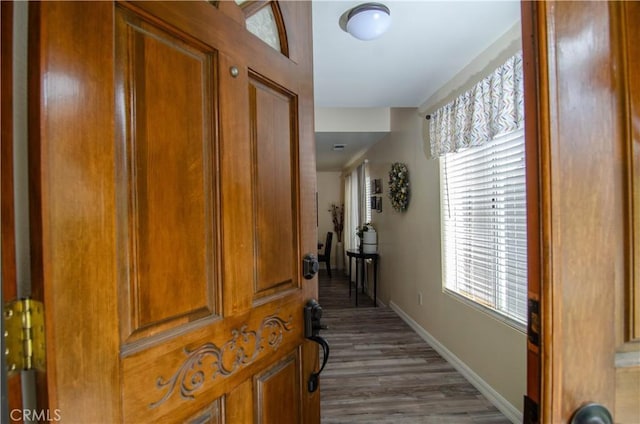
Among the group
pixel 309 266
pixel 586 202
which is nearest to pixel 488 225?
pixel 309 266

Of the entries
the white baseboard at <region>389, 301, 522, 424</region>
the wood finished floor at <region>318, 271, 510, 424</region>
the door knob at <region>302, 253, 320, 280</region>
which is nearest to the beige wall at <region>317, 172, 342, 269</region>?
the wood finished floor at <region>318, 271, 510, 424</region>

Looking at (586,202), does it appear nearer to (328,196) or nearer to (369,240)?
(369,240)

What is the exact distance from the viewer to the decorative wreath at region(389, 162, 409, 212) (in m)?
3.40

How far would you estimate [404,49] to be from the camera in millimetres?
2010

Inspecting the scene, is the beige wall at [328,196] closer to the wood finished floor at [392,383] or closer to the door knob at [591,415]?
the wood finished floor at [392,383]

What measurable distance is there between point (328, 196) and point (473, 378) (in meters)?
5.78

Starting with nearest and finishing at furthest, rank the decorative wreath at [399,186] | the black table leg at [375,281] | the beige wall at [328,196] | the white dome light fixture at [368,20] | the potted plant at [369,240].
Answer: the white dome light fixture at [368,20]
the decorative wreath at [399,186]
the black table leg at [375,281]
the potted plant at [369,240]
the beige wall at [328,196]

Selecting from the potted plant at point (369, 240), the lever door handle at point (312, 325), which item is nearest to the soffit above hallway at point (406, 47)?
the lever door handle at point (312, 325)

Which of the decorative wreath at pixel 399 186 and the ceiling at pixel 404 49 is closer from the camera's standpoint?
the ceiling at pixel 404 49

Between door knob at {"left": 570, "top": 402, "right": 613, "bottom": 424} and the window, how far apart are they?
146 cm

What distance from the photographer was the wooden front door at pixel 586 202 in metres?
0.48

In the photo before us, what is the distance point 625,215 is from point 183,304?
866 mm

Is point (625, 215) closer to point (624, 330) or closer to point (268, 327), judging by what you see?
point (624, 330)

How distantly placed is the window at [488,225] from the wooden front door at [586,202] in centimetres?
140
